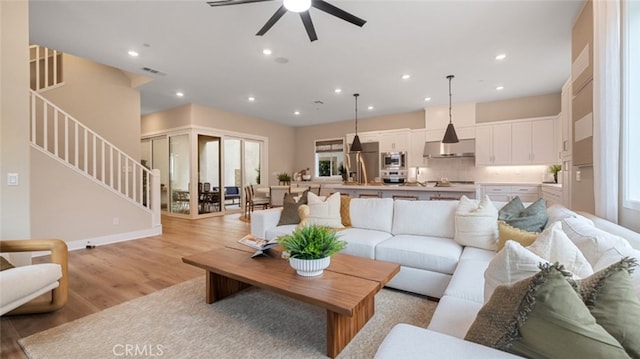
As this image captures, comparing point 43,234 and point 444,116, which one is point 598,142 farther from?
point 43,234

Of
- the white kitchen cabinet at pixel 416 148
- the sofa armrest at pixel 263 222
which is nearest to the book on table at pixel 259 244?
the sofa armrest at pixel 263 222

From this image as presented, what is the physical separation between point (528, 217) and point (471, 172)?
5.08 meters

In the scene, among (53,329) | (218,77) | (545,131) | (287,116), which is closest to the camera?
(53,329)

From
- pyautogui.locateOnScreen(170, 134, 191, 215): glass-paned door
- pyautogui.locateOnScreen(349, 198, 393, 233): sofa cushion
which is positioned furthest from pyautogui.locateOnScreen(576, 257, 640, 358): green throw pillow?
pyautogui.locateOnScreen(170, 134, 191, 215): glass-paned door

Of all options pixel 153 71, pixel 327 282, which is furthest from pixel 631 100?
pixel 153 71

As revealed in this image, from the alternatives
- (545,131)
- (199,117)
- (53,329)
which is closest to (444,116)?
(545,131)

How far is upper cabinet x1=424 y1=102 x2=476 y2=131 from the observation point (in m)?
6.59

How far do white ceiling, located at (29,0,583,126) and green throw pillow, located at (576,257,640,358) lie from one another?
289 cm

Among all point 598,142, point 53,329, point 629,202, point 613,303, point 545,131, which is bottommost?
point 53,329

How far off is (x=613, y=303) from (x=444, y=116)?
6752mm

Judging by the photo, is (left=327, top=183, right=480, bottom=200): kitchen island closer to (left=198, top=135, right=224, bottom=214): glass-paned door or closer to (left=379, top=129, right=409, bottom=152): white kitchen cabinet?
(left=379, top=129, right=409, bottom=152): white kitchen cabinet

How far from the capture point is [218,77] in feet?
16.1

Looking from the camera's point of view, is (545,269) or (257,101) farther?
(257,101)

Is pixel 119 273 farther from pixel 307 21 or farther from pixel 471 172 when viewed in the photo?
pixel 471 172
